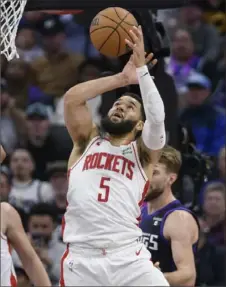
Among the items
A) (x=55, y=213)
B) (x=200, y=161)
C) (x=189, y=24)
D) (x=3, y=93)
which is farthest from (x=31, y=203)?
(x=189, y=24)

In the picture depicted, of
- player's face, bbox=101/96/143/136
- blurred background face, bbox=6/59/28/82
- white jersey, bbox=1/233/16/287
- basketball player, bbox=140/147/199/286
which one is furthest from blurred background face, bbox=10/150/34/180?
white jersey, bbox=1/233/16/287

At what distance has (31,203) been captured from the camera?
11.5m

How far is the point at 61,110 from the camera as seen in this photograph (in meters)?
12.8

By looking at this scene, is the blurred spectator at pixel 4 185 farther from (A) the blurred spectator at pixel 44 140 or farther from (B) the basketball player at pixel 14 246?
(B) the basketball player at pixel 14 246

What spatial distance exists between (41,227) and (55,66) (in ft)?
9.28

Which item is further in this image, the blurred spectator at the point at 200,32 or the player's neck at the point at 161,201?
the blurred spectator at the point at 200,32

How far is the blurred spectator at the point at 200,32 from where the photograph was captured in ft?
43.7

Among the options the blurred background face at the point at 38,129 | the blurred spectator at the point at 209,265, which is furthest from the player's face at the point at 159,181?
the blurred background face at the point at 38,129

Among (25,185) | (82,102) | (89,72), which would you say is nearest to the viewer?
(82,102)

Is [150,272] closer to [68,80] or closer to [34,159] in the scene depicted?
[34,159]

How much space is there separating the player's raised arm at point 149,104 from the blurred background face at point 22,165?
4.56 m

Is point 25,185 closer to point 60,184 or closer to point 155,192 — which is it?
point 60,184

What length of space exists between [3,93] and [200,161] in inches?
142

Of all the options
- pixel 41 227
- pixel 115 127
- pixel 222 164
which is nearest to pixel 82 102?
pixel 115 127
